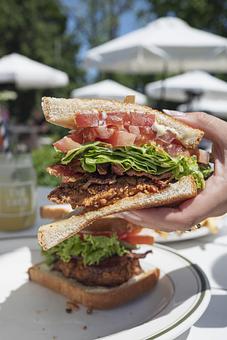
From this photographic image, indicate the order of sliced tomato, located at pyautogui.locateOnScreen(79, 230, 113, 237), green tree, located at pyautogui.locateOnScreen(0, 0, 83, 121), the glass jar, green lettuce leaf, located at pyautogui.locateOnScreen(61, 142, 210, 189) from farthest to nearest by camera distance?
green tree, located at pyautogui.locateOnScreen(0, 0, 83, 121) → the glass jar → sliced tomato, located at pyautogui.locateOnScreen(79, 230, 113, 237) → green lettuce leaf, located at pyautogui.locateOnScreen(61, 142, 210, 189)

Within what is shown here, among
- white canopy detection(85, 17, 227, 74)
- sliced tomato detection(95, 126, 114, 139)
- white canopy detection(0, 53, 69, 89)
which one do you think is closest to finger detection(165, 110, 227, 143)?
sliced tomato detection(95, 126, 114, 139)

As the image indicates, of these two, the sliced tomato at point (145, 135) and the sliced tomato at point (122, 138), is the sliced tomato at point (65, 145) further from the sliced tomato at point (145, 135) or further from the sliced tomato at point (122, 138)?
the sliced tomato at point (145, 135)

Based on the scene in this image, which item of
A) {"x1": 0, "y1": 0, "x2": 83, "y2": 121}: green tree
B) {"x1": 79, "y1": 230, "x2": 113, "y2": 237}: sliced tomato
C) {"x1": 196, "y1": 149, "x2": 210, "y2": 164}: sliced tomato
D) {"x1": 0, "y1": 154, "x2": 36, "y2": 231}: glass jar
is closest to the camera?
{"x1": 196, "y1": 149, "x2": 210, "y2": 164}: sliced tomato

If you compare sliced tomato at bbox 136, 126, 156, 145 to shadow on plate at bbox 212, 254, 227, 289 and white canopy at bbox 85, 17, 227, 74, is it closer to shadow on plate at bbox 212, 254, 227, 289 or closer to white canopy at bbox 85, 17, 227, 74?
shadow on plate at bbox 212, 254, 227, 289

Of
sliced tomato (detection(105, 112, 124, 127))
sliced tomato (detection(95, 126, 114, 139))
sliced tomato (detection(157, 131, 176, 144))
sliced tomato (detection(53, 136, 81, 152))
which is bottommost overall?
sliced tomato (detection(53, 136, 81, 152))

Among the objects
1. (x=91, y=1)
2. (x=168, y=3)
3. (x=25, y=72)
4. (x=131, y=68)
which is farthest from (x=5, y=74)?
(x=91, y=1)

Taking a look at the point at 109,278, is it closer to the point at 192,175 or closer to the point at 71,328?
the point at 71,328
